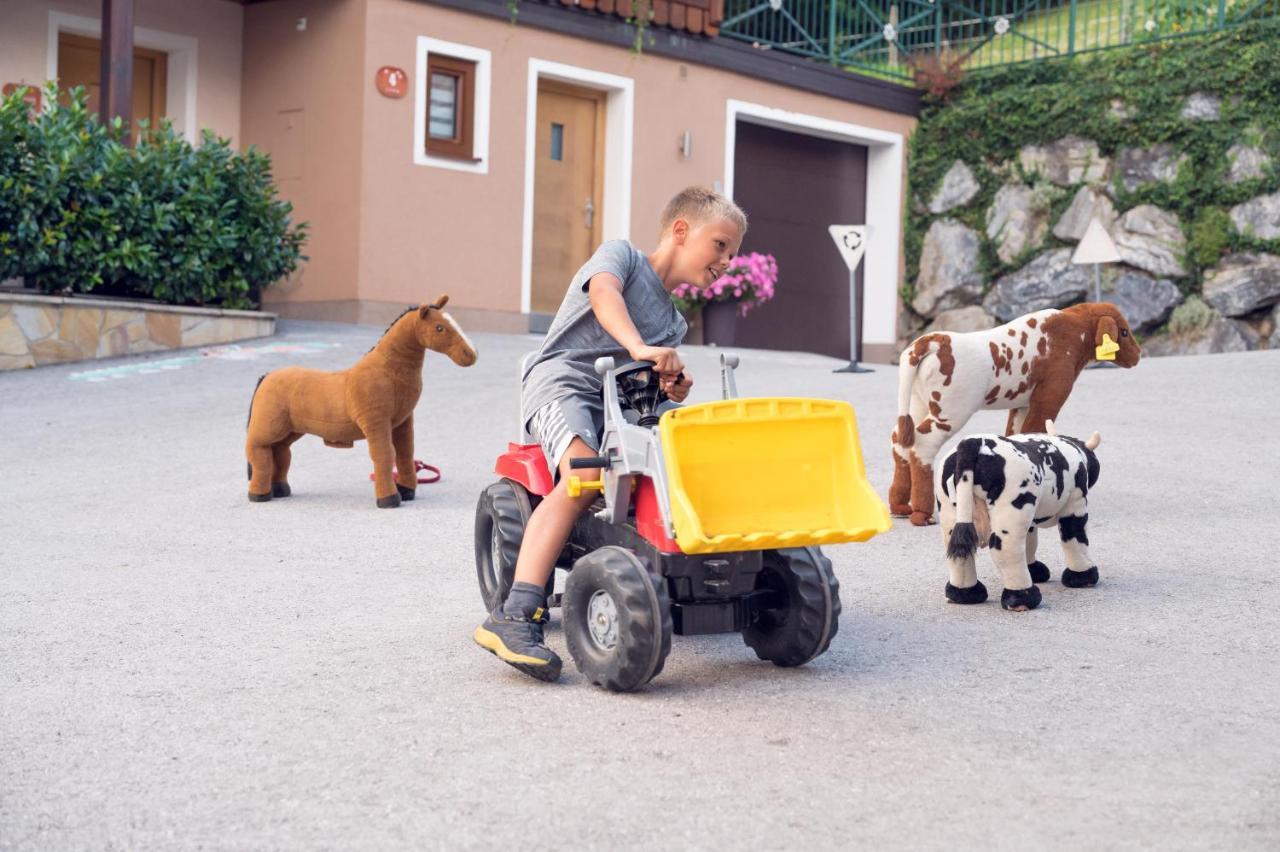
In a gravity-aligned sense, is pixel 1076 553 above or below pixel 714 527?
below

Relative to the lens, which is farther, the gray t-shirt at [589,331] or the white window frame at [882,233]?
the white window frame at [882,233]

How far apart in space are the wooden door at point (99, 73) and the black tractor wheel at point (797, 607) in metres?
11.8

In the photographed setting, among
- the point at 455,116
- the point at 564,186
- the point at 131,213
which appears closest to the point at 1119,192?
the point at 564,186


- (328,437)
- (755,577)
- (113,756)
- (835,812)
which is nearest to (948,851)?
(835,812)

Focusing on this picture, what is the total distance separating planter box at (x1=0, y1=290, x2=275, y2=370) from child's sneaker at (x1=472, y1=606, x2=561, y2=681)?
27.5 feet

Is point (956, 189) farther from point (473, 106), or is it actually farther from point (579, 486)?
point (579, 486)

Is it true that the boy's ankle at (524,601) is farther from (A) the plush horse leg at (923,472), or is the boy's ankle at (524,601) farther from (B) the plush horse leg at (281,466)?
(B) the plush horse leg at (281,466)

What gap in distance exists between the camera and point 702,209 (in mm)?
4125

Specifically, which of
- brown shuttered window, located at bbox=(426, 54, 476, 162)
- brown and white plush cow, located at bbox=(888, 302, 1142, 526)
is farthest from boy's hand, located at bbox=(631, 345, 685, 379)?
brown shuttered window, located at bbox=(426, 54, 476, 162)

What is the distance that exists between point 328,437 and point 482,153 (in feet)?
27.0

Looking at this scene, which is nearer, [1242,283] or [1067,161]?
[1242,283]

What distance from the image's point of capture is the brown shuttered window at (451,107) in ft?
48.0

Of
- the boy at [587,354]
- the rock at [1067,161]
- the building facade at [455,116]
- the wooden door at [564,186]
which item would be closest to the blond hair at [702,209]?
the boy at [587,354]

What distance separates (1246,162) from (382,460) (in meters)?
13.1
